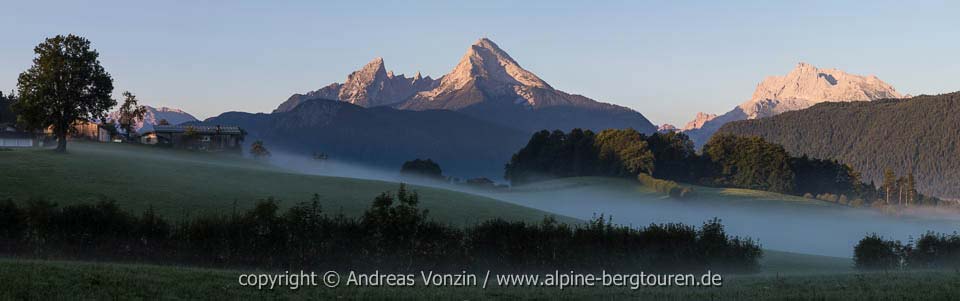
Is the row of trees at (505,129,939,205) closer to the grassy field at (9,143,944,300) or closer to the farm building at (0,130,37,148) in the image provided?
the grassy field at (9,143,944,300)

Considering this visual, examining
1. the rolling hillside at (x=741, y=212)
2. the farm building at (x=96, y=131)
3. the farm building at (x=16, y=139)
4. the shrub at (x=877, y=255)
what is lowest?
the rolling hillside at (x=741, y=212)

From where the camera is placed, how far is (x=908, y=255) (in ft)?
133

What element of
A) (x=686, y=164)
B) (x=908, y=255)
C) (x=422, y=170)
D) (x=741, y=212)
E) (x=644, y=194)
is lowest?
(x=741, y=212)

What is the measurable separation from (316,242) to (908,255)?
27.4 meters

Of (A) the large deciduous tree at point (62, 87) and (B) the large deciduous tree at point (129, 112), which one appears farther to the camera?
(B) the large deciduous tree at point (129, 112)

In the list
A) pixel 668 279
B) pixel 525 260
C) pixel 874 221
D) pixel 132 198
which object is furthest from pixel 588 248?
pixel 874 221

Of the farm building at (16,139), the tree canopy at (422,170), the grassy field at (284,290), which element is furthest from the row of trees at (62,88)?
the tree canopy at (422,170)

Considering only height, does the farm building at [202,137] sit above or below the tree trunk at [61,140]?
above

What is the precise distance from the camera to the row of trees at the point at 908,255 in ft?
131

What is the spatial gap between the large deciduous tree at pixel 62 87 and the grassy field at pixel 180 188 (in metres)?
3.86

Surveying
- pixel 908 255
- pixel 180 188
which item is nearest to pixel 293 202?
pixel 180 188

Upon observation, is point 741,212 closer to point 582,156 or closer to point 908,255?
point 582,156

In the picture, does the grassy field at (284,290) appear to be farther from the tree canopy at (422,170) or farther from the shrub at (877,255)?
the tree canopy at (422,170)

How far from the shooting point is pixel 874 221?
424 ft
